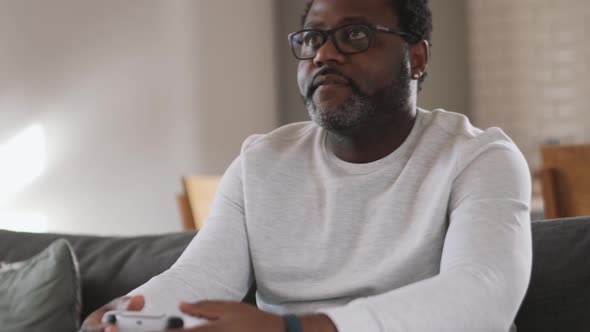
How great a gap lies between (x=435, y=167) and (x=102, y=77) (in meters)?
2.83

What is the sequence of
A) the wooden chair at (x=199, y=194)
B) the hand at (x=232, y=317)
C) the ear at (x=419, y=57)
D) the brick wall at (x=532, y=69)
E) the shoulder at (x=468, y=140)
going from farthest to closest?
1. the brick wall at (x=532, y=69)
2. the wooden chair at (x=199, y=194)
3. the ear at (x=419, y=57)
4. the shoulder at (x=468, y=140)
5. the hand at (x=232, y=317)

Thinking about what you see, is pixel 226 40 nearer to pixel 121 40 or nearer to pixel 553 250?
pixel 121 40

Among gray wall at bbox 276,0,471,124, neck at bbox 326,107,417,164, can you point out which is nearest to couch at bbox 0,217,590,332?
neck at bbox 326,107,417,164

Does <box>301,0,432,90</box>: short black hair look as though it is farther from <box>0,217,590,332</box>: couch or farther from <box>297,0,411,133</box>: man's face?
<box>0,217,590,332</box>: couch

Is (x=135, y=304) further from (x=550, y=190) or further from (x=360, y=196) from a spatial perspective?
(x=550, y=190)

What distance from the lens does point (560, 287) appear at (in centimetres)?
143

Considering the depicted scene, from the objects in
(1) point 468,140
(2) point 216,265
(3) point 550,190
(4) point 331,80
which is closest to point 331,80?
(4) point 331,80

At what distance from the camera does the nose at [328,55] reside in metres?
1.43

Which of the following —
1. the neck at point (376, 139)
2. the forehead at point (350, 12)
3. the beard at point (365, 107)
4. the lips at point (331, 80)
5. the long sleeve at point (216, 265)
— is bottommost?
the long sleeve at point (216, 265)

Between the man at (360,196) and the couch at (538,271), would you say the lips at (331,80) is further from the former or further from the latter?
the couch at (538,271)

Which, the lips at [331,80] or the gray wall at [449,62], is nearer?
the lips at [331,80]

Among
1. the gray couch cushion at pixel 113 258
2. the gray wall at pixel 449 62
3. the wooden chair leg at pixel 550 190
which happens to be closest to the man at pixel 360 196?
the gray couch cushion at pixel 113 258

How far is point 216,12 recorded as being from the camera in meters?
4.71

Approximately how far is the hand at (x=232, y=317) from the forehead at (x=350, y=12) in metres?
0.62
